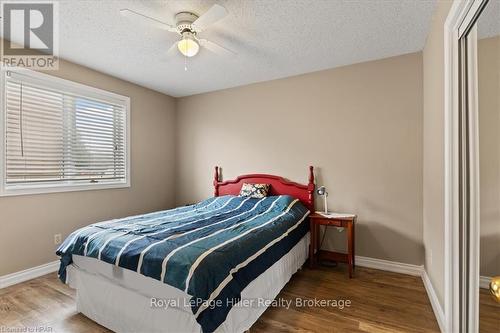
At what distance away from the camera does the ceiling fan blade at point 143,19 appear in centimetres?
173

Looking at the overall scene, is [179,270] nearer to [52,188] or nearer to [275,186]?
[275,186]

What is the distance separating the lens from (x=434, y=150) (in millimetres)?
2098

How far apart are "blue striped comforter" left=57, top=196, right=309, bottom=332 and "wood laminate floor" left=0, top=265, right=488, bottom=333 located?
35 cm

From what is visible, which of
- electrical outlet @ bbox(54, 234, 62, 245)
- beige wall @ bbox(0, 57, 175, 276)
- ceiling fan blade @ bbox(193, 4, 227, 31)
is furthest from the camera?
electrical outlet @ bbox(54, 234, 62, 245)

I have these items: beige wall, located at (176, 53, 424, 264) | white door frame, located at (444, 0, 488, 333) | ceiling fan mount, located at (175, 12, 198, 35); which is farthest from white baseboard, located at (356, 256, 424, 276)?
ceiling fan mount, located at (175, 12, 198, 35)

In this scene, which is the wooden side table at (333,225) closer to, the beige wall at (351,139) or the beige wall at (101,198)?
the beige wall at (351,139)

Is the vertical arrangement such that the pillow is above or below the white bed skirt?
above

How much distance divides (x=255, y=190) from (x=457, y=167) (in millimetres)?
2258

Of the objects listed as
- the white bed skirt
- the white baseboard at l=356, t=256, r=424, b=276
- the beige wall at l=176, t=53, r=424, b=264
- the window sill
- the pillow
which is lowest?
the white baseboard at l=356, t=256, r=424, b=276

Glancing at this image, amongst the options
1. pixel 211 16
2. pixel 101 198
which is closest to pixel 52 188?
pixel 101 198

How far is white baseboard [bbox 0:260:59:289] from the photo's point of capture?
2.47 m

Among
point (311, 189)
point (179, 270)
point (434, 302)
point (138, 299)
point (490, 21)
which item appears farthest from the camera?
point (311, 189)

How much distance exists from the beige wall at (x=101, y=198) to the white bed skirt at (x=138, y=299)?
1022mm

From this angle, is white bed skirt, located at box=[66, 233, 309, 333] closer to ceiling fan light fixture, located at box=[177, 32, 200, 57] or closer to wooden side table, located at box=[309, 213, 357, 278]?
wooden side table, located at box=[309, 213, 357, 278]
